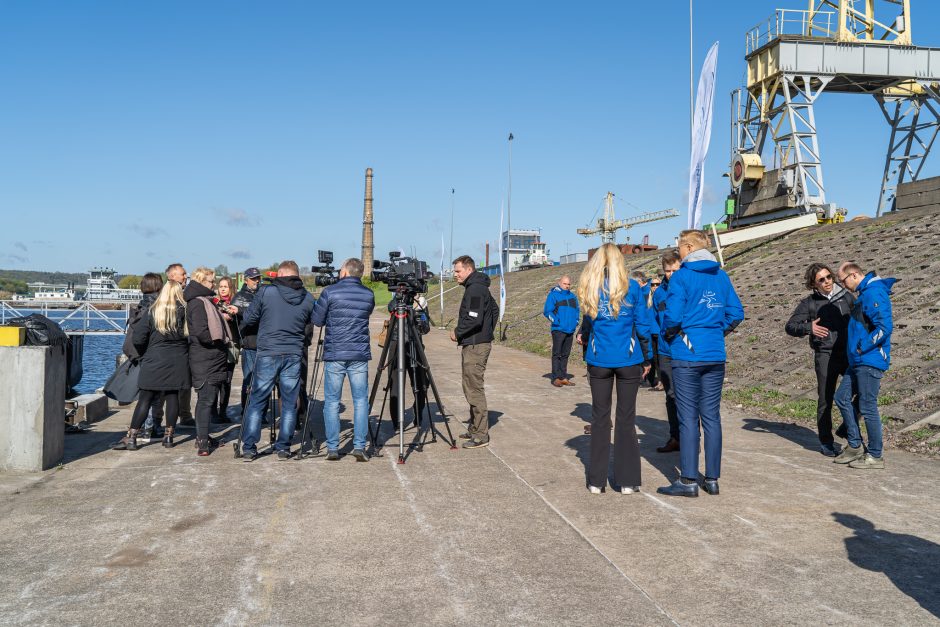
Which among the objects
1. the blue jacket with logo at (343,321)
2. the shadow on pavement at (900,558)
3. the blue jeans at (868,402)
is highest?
the blue jacket with logo at (343,321)

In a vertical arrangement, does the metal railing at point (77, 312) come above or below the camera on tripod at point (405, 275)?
below

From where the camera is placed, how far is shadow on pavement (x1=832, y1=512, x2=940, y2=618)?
12.4 feet

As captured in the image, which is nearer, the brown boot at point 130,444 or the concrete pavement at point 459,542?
the concrete pavement at point 459,542

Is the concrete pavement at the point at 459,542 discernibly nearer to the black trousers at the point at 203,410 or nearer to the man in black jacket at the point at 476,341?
the black trousers at the point at 203,410

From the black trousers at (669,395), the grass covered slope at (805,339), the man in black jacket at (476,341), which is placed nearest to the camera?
the black trousers at (669,395)

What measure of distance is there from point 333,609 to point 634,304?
11.3 feet

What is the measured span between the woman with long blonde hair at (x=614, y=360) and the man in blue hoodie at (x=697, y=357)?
31 cm

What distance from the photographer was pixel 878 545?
4500 millimetres

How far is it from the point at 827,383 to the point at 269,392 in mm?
5752

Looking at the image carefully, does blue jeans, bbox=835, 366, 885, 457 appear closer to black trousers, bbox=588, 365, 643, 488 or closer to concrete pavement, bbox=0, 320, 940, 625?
concrete pavement, bbox=0, 320, 940, 625

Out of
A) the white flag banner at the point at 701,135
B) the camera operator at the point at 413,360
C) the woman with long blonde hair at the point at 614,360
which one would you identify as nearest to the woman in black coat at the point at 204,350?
the camera operator at the point at 413,360

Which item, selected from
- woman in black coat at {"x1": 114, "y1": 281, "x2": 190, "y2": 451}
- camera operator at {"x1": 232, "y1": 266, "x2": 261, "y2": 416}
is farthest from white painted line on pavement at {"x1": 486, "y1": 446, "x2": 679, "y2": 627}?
woman in black coat at {"x1": 114, "y1": 281, "x2": 190, "y2": 451}

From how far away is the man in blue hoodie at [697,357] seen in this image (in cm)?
568

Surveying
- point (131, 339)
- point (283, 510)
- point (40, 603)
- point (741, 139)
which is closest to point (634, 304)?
point (283, 510)
